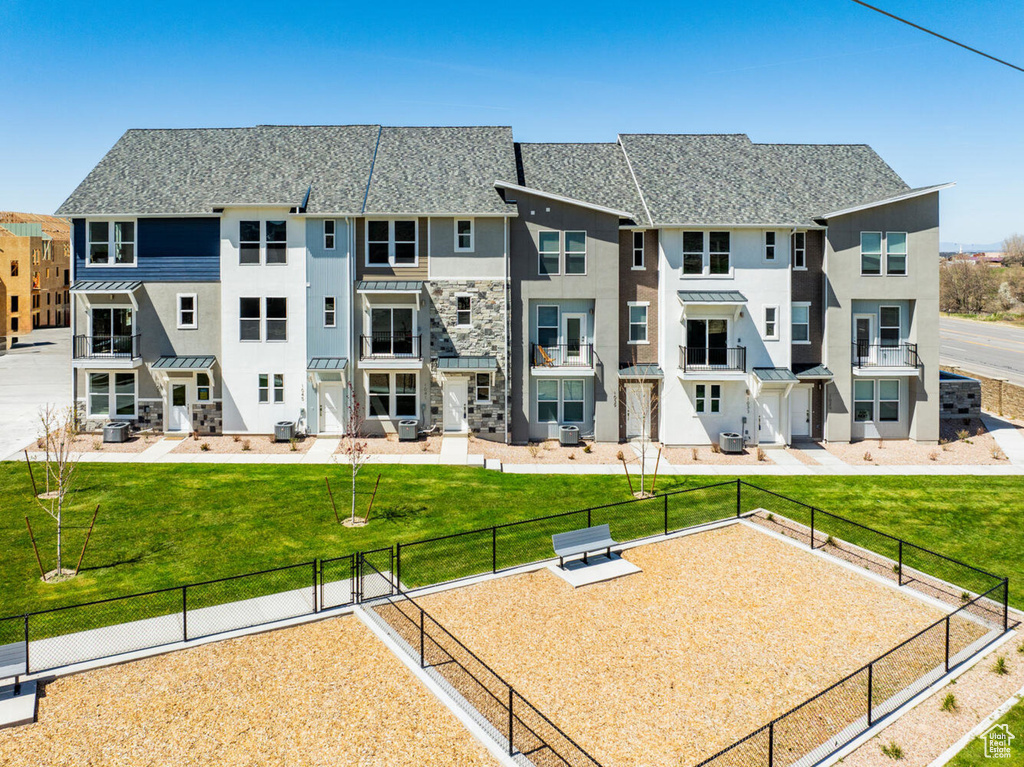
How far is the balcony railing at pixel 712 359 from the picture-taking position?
3044 cm

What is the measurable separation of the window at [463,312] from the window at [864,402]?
55.9 ft

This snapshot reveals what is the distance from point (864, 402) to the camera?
31.8 m

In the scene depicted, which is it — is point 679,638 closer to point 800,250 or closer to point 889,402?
point 800,250

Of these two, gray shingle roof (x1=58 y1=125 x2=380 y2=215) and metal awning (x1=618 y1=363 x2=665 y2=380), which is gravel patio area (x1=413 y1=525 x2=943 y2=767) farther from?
gray shingle roof (x1=58 y1=125 x2=380 y2=215)

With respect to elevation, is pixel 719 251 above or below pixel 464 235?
below

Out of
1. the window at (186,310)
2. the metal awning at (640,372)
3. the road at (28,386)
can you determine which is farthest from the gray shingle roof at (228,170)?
the metal awning at (640,372)

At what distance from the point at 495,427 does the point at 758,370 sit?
36.9ft

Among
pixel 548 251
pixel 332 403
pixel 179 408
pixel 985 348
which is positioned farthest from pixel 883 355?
pixel 985 348

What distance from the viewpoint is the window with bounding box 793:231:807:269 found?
31.2 metres

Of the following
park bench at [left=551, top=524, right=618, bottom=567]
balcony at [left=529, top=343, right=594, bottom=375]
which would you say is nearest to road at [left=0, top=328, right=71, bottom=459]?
balcony at [left=529, top=343, right=594, bottom=375]

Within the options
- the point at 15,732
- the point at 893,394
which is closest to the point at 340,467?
the point at 15,732

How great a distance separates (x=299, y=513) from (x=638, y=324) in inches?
665

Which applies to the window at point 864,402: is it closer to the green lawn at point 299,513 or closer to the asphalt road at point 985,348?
the green lawn at point 299,513

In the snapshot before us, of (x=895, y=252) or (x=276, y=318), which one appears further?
(x=895, y=252)
